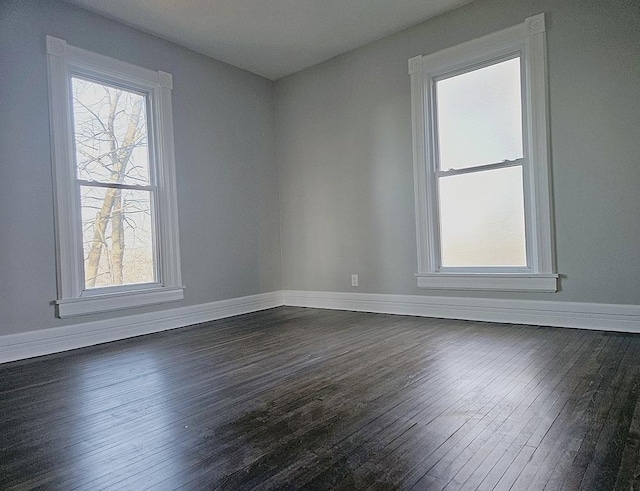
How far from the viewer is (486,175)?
12.1ft

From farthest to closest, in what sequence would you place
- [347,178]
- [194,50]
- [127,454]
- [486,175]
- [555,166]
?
[347,178], [194,50], [486,175], [555,166], [127,454]

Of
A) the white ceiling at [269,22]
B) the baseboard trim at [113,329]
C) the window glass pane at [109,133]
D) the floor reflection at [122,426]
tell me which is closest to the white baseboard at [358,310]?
the baseboard trim at [113,329]

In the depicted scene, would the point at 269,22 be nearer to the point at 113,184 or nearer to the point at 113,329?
the point at 113,184

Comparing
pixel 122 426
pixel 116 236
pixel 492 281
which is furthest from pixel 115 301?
pixel 492 281

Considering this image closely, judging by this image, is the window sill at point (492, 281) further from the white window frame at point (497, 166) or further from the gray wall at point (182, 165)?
the gray wall at point (182, 165)

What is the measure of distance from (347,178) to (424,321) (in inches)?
70.9

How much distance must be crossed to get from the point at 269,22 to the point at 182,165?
1.61 meters

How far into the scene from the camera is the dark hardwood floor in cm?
133

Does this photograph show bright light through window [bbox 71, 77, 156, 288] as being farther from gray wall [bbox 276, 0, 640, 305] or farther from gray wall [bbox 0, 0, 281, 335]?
gray wall [bbox 276, 0, 640, 305]

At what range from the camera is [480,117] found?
3.70 meters

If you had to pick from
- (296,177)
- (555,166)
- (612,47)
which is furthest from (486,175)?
(296,177)

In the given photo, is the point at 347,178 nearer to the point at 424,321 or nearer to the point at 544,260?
the point at 424,321

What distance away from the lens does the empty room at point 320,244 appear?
1562mm

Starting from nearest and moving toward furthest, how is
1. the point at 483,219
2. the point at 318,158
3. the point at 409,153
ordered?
1. the point at 483,219
2. the point at 409,153
3. the point at 318,158
